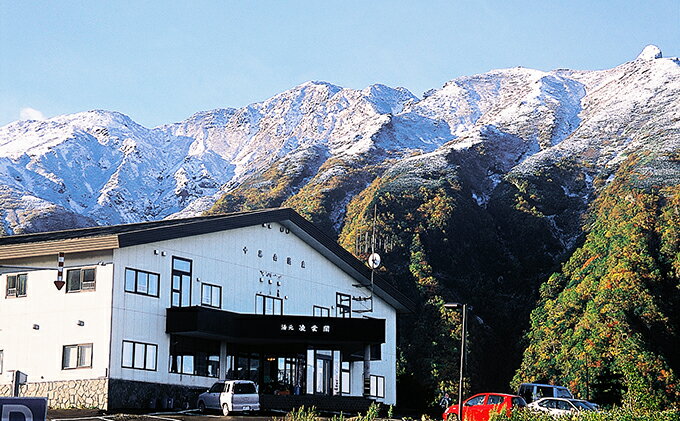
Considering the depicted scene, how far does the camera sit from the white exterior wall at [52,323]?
37.2 m

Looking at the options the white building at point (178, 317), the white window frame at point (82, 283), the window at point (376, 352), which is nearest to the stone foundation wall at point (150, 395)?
the white building at point (178, 317)

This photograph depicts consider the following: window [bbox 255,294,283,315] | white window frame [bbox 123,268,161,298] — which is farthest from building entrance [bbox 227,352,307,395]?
white window frame [bbox 123,268,161,298]

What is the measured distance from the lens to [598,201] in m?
99.6

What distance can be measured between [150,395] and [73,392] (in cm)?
295

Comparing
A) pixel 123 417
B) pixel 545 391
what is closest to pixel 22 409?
pixel 123 417

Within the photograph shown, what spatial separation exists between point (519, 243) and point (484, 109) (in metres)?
73.5

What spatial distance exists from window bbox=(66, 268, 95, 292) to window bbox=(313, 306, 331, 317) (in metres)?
12.8

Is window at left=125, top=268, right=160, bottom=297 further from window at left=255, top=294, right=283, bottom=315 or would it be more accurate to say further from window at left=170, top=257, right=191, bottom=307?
window at left=255, top=294, right=283, bottom=315

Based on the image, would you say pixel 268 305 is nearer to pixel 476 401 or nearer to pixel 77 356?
pixel 77 356

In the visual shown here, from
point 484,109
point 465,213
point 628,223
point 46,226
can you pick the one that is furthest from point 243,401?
point 484,109

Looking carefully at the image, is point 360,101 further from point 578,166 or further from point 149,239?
point 149,239

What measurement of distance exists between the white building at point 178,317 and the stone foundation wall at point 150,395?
47 millimetres

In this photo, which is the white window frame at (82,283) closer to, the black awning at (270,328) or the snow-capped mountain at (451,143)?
the black awning at (270,328)

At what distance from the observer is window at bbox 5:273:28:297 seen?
130 feet
